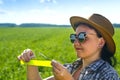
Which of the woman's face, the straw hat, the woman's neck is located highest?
the straw hat

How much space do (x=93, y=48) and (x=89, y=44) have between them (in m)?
0.05

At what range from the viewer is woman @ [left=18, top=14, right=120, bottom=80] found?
3696 millimetres

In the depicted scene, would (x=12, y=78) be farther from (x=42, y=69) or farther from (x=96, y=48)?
(x=96, y=48)

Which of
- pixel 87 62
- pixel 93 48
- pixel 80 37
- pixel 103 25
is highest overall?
pixel 103 25

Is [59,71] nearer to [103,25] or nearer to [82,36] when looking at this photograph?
[82,36]

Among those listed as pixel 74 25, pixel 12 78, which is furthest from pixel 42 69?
pixel 74 25

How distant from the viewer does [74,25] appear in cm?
410

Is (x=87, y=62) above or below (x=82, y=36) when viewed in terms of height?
below

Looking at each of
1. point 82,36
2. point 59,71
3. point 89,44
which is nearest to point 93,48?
Answer: point 89,44

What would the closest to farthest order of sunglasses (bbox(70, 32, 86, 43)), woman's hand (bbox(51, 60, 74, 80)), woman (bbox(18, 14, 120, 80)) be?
woman's hand (bbox(51, 60, 74, 80)) → woman (bbox(18, 14, 120, 80)) → sunglasses (bbox(70, 32, 86, 43))

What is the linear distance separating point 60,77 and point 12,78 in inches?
230

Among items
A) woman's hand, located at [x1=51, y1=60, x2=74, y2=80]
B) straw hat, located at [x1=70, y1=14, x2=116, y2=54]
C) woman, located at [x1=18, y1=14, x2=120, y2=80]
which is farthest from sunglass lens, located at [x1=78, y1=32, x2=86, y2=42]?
woman's hand, located at [x1=51, y1=60, x2=74, y2=80]

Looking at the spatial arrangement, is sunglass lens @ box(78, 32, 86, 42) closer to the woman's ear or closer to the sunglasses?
the sunglasses

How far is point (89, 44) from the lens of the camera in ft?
12.6
